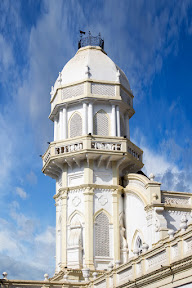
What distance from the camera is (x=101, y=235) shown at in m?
32.8

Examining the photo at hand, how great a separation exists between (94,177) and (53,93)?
8004 millimetres

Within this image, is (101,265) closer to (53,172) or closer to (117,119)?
(53,172)

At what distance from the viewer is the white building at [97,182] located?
3045 cm

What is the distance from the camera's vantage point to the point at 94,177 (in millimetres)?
33969

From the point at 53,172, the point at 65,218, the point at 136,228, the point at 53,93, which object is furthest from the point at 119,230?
the point at 53,93

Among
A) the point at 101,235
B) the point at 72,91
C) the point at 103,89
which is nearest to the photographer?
the point at 101,235

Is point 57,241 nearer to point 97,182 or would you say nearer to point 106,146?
point 97,182

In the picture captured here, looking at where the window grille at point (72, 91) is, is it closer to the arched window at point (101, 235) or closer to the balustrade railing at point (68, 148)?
the balustrade railing at point (68, 148)

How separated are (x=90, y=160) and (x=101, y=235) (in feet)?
16.1

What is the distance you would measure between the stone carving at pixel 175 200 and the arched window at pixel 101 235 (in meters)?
4.64

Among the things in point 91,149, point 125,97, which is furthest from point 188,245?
point 125,97

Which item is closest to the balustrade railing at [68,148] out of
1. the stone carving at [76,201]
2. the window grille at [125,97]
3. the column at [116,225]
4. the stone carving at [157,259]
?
the stone carving at [76,201]

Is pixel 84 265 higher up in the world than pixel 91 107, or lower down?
lower down

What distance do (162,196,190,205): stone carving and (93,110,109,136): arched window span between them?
23.0 feet
